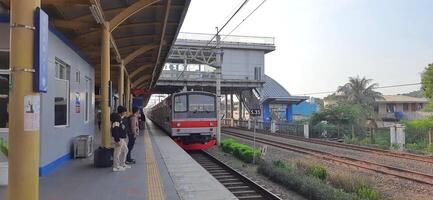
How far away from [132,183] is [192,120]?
11567 millimetres

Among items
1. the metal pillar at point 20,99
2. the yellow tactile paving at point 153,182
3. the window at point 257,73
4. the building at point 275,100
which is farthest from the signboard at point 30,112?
the window at point 257,73

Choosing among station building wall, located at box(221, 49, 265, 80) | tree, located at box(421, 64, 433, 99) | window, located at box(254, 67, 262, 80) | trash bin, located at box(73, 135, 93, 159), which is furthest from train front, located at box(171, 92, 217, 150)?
window, located at box(254, 67, 262, 80)

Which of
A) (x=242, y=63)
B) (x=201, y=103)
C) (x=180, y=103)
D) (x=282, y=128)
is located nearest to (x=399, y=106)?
(x=242, y=63)

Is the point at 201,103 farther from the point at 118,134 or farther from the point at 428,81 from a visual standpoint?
the point at 428,81

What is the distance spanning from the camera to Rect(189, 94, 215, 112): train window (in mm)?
20875

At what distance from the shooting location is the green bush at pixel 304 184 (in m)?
9.62

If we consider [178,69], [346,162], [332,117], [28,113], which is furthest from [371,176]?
[178,69]

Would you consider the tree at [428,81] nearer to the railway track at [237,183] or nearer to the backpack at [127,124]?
the railway track at [237,183]

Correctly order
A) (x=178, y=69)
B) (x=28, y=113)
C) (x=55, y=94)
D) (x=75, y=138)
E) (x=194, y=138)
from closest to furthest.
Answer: (x=28, y=113)
(x=55, y=94)
(x=75, y=138)
(x=194, y=138)
(x=178, y=69)

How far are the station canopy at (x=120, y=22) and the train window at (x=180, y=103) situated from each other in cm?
262

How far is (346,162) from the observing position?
53.5ft

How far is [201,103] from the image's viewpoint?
2119 centimetres

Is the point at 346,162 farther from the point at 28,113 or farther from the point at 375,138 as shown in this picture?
the point at 28,113

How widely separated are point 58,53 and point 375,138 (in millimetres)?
20689
